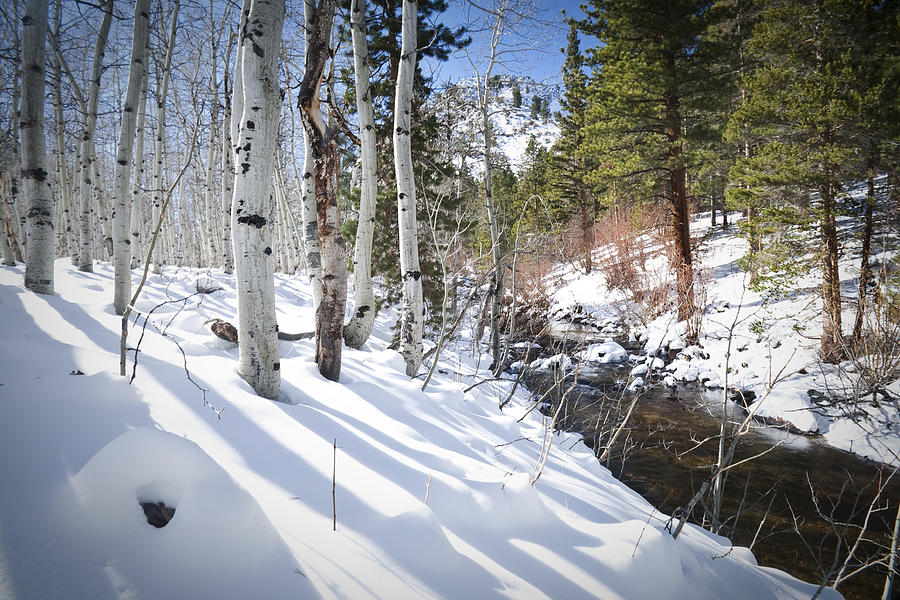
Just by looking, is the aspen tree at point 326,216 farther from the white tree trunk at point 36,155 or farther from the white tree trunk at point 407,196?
the white tree trunk at point 36,155

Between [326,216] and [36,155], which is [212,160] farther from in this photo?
[326,216]

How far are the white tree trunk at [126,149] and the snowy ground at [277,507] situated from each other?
70.1 inches

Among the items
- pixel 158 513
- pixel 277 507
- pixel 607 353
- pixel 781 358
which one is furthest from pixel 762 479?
pixel 158 513

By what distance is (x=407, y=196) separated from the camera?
12.9 ft

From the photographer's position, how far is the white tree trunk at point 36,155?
3.85 metres

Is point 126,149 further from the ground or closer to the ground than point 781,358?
Answer: further from the ground

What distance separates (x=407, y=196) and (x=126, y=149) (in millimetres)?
3977

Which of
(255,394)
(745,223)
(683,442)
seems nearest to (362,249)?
(255,394)

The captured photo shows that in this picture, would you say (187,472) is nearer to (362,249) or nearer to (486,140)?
(362,249)

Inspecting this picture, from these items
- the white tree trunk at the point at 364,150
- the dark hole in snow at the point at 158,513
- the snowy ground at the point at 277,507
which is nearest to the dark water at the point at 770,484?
the snowy ground at the point at 277,507

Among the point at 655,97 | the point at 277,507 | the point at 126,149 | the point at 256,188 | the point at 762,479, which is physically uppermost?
the point at 655,97

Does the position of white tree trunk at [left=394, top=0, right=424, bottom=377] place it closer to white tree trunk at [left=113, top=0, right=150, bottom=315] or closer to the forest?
the forest

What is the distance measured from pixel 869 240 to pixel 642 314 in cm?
483

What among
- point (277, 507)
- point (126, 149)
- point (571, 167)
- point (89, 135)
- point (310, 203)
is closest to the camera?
point (277, 507)
